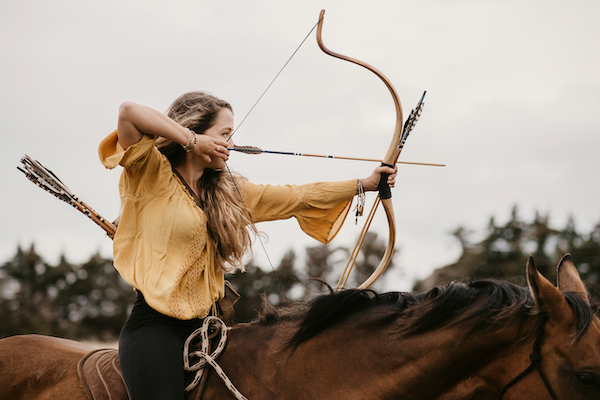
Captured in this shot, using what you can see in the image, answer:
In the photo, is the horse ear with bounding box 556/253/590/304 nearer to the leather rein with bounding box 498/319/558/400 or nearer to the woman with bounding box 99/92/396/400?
the leather rein with bounding box 498/319/558/400

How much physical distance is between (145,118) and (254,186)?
1.04 m

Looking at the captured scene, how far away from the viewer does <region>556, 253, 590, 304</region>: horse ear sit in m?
2.47

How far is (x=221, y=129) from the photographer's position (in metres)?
3.08

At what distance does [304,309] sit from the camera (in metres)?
2.76

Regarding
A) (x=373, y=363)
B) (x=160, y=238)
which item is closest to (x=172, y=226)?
(x=160, y=238)

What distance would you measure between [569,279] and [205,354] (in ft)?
6.05

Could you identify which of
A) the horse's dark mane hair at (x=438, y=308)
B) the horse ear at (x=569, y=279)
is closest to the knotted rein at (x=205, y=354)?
the horse's dark mane hair at (x=438, y=308)

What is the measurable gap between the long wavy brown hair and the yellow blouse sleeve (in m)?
0.22

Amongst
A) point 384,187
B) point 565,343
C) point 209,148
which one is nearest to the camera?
point 565,343

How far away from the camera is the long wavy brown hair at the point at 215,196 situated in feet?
9.77

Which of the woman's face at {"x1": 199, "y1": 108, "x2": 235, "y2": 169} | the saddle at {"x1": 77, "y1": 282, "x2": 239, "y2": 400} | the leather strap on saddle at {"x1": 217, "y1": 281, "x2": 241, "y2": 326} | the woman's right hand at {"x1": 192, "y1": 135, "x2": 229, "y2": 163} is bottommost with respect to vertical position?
the saddle at {"x1": 77, "y1": 282, "x2": 239, "y2": 400}

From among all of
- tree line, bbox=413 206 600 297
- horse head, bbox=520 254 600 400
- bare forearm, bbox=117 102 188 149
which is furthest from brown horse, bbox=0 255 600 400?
tree line, bbox=413 206 600 297

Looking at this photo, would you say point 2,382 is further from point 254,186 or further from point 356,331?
point 356,331

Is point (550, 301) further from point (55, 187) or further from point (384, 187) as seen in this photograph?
point (55, 187)
